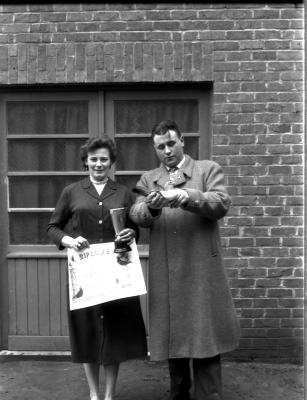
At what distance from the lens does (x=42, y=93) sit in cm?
551

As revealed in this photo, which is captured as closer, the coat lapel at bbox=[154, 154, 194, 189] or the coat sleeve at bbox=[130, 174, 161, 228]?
the coat sleeve at bbox=[130, 174, 161, 228]

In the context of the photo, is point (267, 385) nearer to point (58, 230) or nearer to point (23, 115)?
point (58, 230)

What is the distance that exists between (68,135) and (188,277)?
7.25 ft

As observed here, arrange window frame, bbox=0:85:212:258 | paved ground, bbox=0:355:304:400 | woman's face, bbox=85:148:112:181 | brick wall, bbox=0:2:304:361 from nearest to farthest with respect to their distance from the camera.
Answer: woman's face, bbox=85:148:112:181, paved ground, bbox=0:355:304:400, brick wall, bbox=0:2:304:361, window frame, bbox=0:85:212:258

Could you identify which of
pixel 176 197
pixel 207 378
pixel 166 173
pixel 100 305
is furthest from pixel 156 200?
pixel 207 378

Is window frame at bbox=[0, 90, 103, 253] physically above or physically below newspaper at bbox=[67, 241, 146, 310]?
above

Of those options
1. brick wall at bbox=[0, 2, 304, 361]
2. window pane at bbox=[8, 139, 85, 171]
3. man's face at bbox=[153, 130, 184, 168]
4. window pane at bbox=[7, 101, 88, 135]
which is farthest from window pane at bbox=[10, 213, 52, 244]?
man's face at bbox=[153, 130, 184, 168]

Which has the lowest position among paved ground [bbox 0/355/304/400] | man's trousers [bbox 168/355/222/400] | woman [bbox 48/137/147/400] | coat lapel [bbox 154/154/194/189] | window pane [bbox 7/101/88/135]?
paved ground [bbox 0/355/304/400]

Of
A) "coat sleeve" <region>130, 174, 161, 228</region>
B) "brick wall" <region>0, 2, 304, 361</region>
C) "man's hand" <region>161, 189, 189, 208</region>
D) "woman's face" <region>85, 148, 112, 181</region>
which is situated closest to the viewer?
"man's hand" <region>161, 189, 189, 208</region>

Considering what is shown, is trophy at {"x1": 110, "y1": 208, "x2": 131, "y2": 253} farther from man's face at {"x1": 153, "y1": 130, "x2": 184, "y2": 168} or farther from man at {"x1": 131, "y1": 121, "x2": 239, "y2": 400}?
man's face at {"x1": 153, "y1": 130, "x2": 184, "y2": 168}

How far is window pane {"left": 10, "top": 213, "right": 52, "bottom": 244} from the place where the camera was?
5.62 m

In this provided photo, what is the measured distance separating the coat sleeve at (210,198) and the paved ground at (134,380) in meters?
1.70

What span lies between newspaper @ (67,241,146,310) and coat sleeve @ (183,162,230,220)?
1.80ft

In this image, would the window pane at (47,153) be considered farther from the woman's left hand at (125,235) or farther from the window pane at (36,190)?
the woman's left hand at (125,235)
